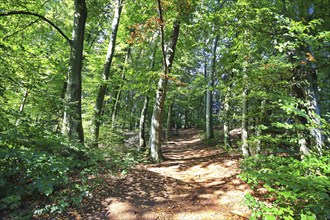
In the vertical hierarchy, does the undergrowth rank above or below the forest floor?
above

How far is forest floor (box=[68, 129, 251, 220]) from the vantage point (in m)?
3.75

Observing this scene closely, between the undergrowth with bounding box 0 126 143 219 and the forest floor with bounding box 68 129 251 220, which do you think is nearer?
the undergrowth with bounding box 0 126 143 219

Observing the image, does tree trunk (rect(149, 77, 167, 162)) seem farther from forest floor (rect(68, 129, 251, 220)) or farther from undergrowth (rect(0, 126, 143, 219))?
undergrowth (rect(0, 126, 143, 219))

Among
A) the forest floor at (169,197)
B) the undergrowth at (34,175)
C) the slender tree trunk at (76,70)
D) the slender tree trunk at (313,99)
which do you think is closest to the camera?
the undergrowth at (34,175)

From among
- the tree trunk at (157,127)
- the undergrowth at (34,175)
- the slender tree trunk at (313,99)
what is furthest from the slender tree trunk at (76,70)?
the slender tree trunk at (313,99)

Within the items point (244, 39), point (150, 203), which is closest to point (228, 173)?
point (150, 203)

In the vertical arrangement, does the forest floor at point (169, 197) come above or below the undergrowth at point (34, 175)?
below

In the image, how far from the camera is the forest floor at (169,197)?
3752mm

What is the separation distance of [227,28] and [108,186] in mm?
4918

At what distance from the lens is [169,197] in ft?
14.6

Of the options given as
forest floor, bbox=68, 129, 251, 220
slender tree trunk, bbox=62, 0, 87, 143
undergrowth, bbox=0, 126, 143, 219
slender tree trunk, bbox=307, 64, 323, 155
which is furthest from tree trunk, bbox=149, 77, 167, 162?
slender tree trunk, bbox=307, 64, 323, 155

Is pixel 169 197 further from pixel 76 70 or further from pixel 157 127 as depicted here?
pixel 76 70

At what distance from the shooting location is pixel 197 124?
92.3 feet

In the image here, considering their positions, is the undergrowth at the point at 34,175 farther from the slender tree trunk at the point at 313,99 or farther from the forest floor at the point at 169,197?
the slender tree trunk at the point at 313,99
